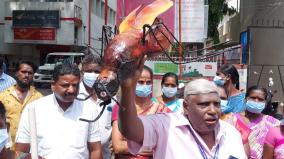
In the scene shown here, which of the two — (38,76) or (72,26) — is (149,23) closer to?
(38,76)

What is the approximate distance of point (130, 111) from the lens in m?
2.26

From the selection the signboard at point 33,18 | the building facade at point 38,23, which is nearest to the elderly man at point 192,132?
the building facade at point 38,23

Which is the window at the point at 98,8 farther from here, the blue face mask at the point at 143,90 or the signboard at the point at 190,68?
the blue face mask at the point at 143,90

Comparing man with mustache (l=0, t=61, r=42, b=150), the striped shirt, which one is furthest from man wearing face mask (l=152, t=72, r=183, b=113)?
the striped shirt

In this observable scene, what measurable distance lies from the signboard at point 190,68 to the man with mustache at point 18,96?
4711 mm

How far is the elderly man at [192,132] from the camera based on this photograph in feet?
8.29

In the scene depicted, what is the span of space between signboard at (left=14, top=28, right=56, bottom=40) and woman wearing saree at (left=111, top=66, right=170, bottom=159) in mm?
24416

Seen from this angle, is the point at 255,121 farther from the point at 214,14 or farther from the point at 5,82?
the point at 214,14

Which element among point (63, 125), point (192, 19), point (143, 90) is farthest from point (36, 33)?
point (63, 125)

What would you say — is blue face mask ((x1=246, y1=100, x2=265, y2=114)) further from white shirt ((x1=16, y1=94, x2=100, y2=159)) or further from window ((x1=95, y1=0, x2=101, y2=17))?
window ((x1=95, y1=0, x2=101, y2=17))

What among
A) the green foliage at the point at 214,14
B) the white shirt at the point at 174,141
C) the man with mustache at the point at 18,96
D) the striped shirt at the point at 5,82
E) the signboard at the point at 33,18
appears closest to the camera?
the white shirt at the point at 174,141

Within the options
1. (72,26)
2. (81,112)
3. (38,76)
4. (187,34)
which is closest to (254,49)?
(187,34)

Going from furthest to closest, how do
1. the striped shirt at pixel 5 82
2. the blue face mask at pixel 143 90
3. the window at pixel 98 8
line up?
the window at pixel 98 8
the striped shirt at pixel 5 82
the blue face mask at pixel 143 90

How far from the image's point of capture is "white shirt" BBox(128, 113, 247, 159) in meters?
2.51
